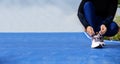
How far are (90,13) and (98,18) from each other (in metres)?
0.13

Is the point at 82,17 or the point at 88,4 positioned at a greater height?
the point at 88,4

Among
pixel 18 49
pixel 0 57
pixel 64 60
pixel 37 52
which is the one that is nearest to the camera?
pixel 64 60

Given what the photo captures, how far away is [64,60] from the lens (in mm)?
2740

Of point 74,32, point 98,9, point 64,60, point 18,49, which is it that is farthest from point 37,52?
point 74,32

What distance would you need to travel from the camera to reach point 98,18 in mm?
3600

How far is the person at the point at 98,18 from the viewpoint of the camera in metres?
3.50

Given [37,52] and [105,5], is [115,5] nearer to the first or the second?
[105,5]

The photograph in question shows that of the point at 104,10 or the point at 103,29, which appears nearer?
the point at 103,29

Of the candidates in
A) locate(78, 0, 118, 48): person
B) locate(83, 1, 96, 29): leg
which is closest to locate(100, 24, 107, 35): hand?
locate(78, 0, 118, 48): person

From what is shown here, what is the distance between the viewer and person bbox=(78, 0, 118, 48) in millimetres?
3498

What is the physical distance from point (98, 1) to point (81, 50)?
594mm

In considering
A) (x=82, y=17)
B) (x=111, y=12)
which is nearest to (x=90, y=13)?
(x=82, y=17)

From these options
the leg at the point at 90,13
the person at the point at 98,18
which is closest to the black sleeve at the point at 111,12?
the person at the point at 98,18

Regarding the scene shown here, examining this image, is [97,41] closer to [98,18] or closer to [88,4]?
[98,18]
